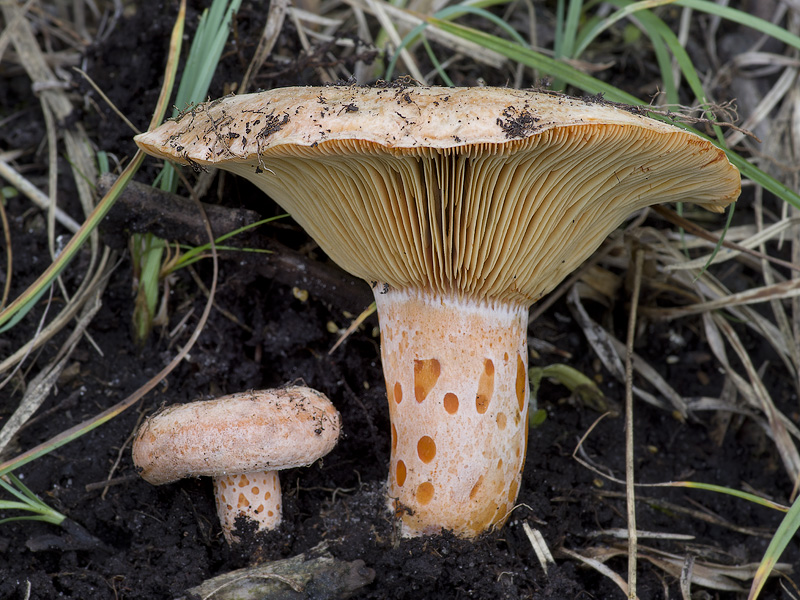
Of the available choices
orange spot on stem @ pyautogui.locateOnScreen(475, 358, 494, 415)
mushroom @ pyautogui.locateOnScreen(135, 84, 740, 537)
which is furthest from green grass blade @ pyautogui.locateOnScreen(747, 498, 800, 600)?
orange spot on stem @ pyautogui.locateOnScreen(475, 358, 494, 415)

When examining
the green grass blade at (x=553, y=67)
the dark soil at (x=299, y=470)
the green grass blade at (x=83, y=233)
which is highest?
the green grass blade at (x=553, y=67)

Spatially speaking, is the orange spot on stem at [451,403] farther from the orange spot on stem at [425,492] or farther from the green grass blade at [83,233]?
the green grass blade at [83,233]

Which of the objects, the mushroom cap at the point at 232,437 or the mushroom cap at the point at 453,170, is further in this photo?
the mushroom cap at the point at 232,437

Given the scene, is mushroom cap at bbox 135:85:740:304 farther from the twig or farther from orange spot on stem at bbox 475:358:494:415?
the twig

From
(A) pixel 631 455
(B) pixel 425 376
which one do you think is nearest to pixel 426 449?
(B) pixel 425 376

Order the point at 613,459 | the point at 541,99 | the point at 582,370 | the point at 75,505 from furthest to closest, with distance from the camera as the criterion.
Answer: the point at 582,370 → the point at 613,459 → the point at 75,505 → the point at 541,99

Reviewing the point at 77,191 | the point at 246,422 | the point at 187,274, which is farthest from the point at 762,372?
the point at 77,191

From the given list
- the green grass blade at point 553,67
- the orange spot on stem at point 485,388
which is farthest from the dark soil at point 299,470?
the green grass blade at point 553,67

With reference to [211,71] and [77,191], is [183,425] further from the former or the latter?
[77,191]
